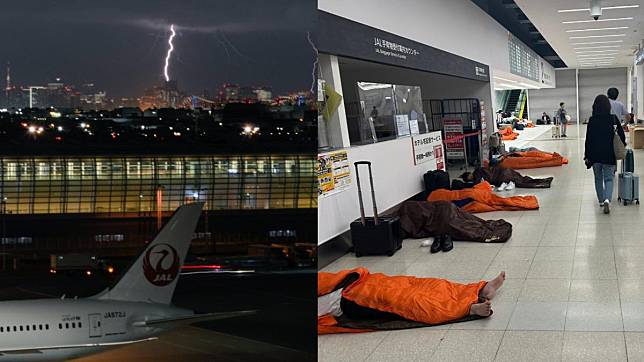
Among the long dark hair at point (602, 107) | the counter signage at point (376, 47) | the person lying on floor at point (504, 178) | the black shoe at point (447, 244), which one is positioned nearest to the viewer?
the counter signage at point (376, 47)

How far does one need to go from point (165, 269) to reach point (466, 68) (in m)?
10.5

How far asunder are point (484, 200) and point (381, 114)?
1669mm

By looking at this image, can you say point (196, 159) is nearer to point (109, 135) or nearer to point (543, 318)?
point (109, 135)

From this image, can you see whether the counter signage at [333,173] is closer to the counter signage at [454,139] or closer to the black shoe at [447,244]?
the black shoe at [447,244]

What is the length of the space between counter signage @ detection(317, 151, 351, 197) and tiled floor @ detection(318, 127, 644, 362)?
0.64 metres

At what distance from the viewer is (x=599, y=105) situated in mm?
9227

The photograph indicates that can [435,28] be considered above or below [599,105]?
above

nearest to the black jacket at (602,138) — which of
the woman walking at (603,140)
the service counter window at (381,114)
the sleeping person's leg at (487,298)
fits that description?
the woman walking at (603,140)

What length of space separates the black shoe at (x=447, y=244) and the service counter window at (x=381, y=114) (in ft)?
5.00

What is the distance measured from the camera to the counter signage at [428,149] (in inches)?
409

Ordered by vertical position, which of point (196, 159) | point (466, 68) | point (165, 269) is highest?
point (466, 68)

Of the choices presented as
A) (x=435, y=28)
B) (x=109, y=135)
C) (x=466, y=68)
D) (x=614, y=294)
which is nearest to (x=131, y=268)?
Answer: (x=109, y=135)

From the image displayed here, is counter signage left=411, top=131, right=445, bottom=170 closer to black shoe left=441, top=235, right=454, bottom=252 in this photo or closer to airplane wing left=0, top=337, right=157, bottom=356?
black shoe left=441, top=235, right=454, bottom=252

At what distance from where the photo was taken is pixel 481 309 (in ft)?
15.7
